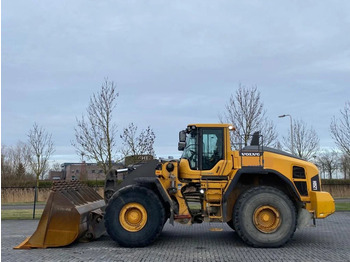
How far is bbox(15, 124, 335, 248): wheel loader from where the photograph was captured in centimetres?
904

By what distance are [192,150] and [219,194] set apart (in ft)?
4.26

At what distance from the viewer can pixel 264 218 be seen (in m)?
9.07

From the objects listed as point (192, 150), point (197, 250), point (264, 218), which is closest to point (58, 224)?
point (197, 250)

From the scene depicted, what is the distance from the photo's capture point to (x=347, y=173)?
46094 mm

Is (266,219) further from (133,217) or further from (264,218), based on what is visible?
(133,217)

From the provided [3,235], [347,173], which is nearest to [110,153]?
[3,235]

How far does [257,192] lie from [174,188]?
2017 millimetres

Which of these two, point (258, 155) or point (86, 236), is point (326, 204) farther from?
point (86, 236)

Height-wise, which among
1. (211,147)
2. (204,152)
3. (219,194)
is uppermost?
(211,147)

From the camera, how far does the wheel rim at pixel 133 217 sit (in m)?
9.12

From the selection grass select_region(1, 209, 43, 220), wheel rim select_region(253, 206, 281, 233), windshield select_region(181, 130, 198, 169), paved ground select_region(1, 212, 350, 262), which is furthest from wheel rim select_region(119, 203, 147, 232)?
grass select_region(1, 209, 43, 220)

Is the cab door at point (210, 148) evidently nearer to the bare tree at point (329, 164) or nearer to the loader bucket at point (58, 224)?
the loader bucket at point (58, 224)

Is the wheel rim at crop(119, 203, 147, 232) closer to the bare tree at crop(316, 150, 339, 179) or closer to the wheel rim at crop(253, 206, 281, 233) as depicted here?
the wheel rim at crop(253, 206, 281, 233)

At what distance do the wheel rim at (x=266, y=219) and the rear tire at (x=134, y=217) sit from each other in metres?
2.24
